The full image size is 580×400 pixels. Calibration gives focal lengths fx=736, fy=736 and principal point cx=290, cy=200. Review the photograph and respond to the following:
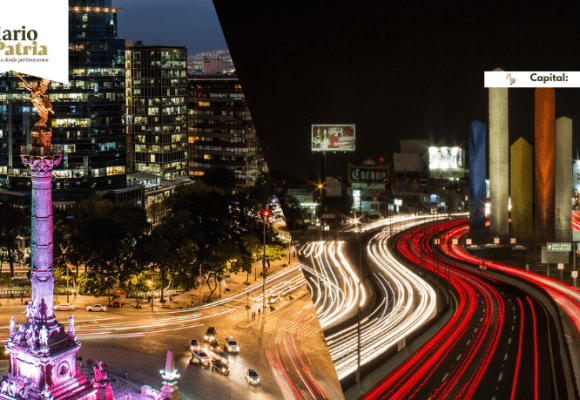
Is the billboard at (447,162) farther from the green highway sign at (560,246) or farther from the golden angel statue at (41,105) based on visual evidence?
the golden angel statue at (41,105)

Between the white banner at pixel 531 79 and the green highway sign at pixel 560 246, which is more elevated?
the white banner at pixel 531 79

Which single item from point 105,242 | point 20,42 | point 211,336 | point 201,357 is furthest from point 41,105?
point 105,242

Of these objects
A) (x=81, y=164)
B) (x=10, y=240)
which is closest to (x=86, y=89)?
(x=81, y=164)

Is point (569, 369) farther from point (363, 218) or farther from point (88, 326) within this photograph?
point (88, 326)

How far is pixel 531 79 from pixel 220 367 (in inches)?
256

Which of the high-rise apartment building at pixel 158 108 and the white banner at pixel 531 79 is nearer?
the white banner at pixel 531 79

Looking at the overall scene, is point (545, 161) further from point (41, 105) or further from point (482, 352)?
point (41, 105)

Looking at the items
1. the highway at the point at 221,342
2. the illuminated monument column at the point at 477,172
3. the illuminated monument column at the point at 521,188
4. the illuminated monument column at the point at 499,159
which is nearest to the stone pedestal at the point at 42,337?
the highway at the point at 221,342

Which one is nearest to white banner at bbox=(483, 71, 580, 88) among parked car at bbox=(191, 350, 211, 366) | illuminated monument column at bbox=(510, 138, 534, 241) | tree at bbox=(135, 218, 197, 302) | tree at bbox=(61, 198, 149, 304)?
illuminated monument column at bbox=(510, 138, 534, 241)

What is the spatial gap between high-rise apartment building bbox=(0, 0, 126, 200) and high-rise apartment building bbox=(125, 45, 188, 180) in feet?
24.2

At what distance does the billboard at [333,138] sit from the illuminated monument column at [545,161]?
4.72 feet

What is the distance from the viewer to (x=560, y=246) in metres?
5.85

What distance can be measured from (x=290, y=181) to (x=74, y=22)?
2067 cm

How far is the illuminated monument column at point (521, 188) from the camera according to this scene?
18.6 ft
